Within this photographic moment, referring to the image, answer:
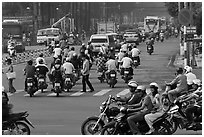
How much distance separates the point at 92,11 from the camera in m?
131

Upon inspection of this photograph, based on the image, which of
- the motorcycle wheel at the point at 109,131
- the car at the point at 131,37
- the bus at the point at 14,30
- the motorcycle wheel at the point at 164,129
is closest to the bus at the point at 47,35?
the bus at the point at 14,30

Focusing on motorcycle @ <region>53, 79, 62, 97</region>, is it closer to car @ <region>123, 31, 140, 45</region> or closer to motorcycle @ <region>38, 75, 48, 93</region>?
motorcycle @ <region>38, 75, 48, 93</region>

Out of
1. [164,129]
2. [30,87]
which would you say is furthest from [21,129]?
[30,87]

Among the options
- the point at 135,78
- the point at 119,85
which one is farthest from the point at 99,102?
the point at 135,78

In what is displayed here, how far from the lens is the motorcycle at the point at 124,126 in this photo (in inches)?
599

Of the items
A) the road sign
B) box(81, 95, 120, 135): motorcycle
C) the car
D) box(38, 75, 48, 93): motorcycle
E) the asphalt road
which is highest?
the road sign

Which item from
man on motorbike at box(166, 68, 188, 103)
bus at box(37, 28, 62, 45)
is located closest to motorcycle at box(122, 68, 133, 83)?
man on motorbike at box(166, 68, 188, 103)

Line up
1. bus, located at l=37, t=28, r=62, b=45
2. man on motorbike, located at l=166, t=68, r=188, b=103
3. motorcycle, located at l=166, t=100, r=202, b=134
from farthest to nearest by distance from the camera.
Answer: bus, located at l=37, t=28, r=62, b=45, man on motorbike, located at l=166, t=68, r=188, b=103, motorcycle, located at l=166, t=100, r=202, b=134

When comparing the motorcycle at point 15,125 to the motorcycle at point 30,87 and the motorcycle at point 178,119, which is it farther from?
the motorcycle at point 30,87

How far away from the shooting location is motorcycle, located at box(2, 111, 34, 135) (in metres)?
15.4

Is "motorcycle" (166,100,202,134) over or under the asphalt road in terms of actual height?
over

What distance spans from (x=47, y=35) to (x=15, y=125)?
2407 inches

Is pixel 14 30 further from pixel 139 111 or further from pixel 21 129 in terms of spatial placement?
pixel 139 111

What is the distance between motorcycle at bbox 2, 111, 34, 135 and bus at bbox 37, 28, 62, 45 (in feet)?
189
